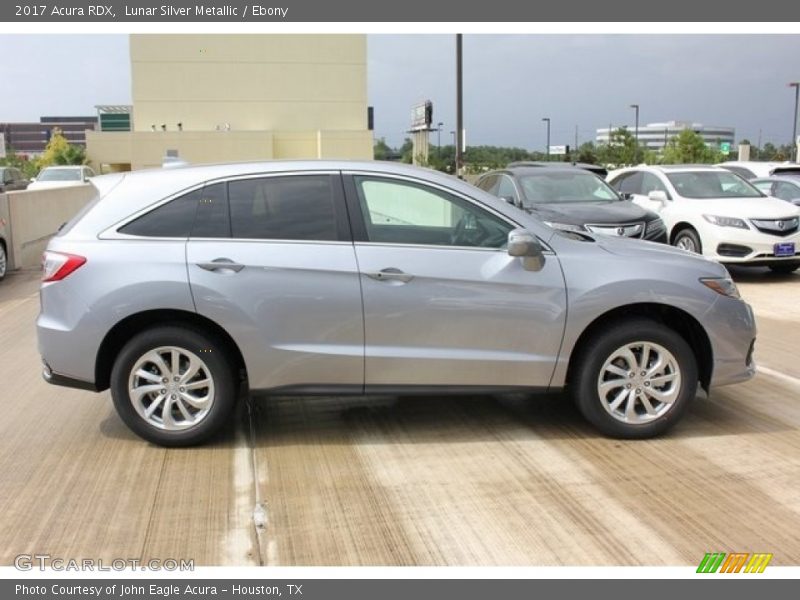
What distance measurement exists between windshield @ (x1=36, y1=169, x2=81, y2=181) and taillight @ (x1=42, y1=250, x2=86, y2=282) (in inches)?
944

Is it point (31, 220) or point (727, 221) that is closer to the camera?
point (727, 221)

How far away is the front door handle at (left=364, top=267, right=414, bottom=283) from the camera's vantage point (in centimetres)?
475

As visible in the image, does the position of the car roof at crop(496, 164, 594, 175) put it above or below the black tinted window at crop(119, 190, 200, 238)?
above

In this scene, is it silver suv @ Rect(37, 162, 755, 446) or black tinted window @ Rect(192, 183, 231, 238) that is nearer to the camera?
silver suv @ Rect(37, 162, 755, 446)

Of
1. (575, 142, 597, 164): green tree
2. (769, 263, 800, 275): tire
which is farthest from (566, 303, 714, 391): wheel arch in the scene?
(575, 142, 597, 164): green tree

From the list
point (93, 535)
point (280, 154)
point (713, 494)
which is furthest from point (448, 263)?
point (280, 154)

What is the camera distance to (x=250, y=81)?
168 feet

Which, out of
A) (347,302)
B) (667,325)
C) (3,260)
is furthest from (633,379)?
(3,260)

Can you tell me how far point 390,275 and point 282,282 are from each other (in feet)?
2.16

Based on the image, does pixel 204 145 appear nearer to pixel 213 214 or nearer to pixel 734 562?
pixel 213 214

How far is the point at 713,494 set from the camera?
4.20 metres

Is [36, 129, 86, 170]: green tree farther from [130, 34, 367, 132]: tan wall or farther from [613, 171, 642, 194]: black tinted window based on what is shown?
[613, 171, 642, 194]: black tinted window

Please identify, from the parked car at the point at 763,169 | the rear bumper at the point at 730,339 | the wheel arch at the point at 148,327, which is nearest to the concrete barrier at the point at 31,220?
the wheel arch at the point at 148,327

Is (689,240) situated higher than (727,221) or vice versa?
(727,221)
